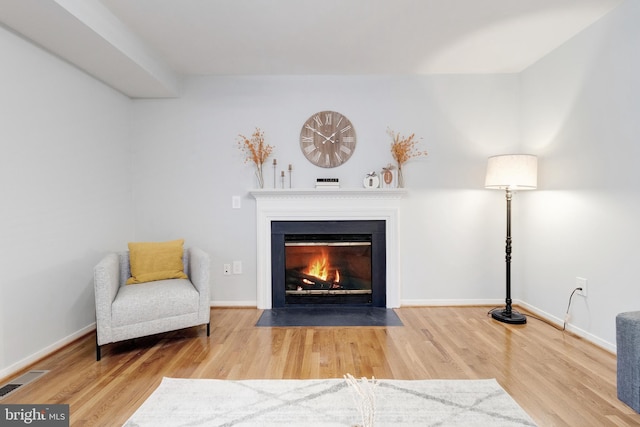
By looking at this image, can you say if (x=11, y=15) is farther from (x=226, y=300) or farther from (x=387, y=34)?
(x=226, y=300)

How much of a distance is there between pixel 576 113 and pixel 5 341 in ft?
14.5

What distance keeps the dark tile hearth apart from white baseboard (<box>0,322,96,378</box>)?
1444 millimetres

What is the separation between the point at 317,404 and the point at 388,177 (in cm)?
231

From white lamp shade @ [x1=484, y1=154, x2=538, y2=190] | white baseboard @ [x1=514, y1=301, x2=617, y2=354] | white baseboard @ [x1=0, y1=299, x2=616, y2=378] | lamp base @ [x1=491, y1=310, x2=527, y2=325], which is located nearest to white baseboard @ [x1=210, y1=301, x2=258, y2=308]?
white baseboard @ [x1=0, y1=299, x2=616, y2=378]

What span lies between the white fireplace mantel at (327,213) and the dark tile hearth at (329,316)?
217 mm

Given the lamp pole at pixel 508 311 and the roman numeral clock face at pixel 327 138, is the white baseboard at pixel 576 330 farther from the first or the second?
the roman numeral clock face at pixel 327 138

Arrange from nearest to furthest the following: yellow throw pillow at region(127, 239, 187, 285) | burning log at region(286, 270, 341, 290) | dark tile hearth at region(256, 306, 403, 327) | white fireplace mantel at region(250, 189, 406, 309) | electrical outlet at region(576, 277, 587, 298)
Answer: electrical outlet at region(576, 277, 587, 298)
yellow throw pillow at region(127, 239, 187, 285)
dark tile hearth at region(256, 306, 403, 327)
white fireplace mantel at region(250, 189, 406, 309)
burning log at region(286, 270, 341, 290)

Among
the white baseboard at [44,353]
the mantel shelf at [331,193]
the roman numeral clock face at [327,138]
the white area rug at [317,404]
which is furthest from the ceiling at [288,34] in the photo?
the white area rug at [317,404]

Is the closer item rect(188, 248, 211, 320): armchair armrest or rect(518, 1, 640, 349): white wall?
rect(518, 1, 640, 349): white wall

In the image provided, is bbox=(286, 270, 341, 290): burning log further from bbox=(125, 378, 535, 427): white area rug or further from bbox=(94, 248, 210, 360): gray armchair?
bbox=(125, 378, 535, 427): white area rug

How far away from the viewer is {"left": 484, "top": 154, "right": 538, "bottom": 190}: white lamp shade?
3.02 metres

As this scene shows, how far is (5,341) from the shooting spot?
2.21 metres

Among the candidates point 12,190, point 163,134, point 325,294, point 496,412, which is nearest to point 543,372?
point 496,412

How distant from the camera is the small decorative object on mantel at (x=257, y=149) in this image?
11.6 feet
